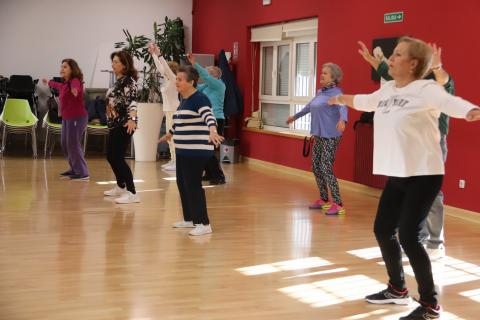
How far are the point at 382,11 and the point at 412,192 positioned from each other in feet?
16.4

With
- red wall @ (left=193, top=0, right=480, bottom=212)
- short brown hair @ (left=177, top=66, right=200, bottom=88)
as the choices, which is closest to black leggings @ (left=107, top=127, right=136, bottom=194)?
short brown hair @ (left=177, top=66, right=200, bottom=88)

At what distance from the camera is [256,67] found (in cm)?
1138

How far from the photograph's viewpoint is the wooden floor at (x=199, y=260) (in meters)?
3.79

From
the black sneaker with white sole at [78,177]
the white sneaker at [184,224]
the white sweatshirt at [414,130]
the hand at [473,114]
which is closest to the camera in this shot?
the hand at [473,114]

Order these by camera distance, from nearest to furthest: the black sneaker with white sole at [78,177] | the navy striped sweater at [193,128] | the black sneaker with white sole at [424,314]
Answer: the black sneaker with white sole at [424,314]
the navy striped sweater at [193,128]
the black sneaker with white sole at [78,177]

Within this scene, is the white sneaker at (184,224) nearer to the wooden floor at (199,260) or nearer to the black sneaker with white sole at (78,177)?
the wooden floor at (199,260)

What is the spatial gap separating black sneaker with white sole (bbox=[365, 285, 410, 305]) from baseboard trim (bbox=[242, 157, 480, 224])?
3016 mm

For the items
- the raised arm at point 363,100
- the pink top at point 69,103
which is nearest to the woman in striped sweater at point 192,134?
the raised arm at point 363,100

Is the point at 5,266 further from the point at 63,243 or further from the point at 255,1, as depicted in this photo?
the point at 255,1

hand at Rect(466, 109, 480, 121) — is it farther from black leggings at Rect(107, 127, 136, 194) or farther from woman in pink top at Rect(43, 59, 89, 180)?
woman in pink top at Rect(43, 59, 89, 180)

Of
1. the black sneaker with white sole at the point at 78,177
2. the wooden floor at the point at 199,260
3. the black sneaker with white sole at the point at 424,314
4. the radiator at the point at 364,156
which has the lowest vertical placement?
the wooden floor at the point at 199,260

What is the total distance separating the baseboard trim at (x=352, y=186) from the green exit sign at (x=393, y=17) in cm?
187

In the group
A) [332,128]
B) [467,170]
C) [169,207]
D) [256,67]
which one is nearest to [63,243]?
[169,207]

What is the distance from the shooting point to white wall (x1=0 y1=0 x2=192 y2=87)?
1231 cm
